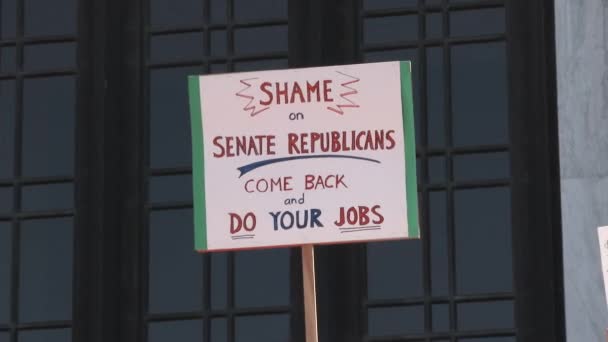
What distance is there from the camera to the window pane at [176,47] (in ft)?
44.3

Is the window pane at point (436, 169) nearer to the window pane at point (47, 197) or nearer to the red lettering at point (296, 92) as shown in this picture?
the window pane at point (47, 197)

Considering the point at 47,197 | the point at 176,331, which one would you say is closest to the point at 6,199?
the point at 47,197

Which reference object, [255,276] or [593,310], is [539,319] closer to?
[593,310]

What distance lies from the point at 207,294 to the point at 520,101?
2.20 meters

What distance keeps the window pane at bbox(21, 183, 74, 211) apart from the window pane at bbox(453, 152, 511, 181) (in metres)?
2.40

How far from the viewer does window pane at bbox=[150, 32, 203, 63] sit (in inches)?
531

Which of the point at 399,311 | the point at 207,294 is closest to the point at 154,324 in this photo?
the point at 207,294

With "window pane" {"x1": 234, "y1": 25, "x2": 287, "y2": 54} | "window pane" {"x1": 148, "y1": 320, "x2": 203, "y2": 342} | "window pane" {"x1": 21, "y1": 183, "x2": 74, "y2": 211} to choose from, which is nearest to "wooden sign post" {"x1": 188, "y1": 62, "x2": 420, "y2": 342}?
"window pane" {"x1": 148, "y1": 320, "x2": 203, "y2": 342}

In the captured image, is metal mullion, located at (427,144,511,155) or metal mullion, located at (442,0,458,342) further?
metal mullion, located at (427,144,511,155)

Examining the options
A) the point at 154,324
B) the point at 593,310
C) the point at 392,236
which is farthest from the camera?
the point at 154,324

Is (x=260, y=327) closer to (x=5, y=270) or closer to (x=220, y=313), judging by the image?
(x=220, y=313)

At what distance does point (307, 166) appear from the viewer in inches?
418

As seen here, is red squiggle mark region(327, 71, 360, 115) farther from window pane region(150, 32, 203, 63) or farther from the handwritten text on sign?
window pane region(150, 32, 203, 63)

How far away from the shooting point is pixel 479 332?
41.4ft
